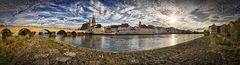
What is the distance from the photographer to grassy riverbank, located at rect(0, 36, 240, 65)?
855 centimetres

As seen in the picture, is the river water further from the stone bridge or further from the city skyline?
the city skyline

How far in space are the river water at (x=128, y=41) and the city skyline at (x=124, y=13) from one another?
34cm

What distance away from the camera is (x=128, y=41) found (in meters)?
9.03

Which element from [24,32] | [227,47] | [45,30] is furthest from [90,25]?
[227,47]

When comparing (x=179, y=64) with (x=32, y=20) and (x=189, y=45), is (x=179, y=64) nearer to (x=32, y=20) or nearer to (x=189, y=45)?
(x=189, y=45)

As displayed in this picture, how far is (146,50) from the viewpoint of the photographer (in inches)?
352

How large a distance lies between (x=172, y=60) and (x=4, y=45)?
4.33 m

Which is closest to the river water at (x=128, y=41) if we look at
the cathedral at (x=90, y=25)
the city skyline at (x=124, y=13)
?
the cathedral at (x=90, y=25)

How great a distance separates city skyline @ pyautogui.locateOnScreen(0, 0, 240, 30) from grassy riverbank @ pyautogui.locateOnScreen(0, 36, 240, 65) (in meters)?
0.49

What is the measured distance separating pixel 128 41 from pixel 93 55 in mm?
943

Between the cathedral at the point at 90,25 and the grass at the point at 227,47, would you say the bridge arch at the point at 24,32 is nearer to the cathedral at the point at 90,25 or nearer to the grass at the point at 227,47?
the cathedral at the point at 90,25

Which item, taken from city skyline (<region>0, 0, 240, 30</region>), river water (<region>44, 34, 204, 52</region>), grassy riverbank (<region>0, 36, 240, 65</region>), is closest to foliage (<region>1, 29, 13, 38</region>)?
grassy riverbank (<region>0, 36, 240, 65</region>)

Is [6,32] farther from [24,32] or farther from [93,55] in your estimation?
[93,55]

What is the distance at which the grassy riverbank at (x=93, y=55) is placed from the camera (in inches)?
336
